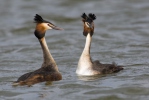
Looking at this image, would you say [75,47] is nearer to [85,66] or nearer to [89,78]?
[85,66]

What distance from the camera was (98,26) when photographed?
24453mm

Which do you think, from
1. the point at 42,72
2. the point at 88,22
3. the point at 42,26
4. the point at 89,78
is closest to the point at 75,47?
the point at 88,22

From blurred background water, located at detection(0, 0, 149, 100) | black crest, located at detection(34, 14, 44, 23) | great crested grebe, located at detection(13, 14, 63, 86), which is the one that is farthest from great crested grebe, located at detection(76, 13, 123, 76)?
black crest, located at detection(34, 14, 44, 23)

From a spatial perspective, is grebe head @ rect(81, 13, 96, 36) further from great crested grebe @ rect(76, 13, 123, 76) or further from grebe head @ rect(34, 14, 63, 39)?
grebe head @ rect(34, 14, 63, 39)

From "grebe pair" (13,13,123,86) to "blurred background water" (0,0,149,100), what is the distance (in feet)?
0.57

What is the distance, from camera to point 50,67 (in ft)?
45.3

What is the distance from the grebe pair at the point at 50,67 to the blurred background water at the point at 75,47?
174mm

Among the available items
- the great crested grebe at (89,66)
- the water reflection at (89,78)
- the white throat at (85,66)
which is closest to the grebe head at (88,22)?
the great crested grebe at (89,66)

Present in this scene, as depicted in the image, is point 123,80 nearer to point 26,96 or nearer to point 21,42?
point 26,96

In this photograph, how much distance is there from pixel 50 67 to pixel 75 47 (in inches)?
242

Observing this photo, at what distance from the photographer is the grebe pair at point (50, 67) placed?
13250 mm

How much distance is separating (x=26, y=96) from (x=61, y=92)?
0.79 metres

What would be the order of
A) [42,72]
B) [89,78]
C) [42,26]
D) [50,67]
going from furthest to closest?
[89,78], [42,26], [50,67], [42,72]

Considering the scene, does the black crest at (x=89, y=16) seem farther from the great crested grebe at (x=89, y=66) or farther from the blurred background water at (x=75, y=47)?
the blurred background water at (x=75, y=47)
